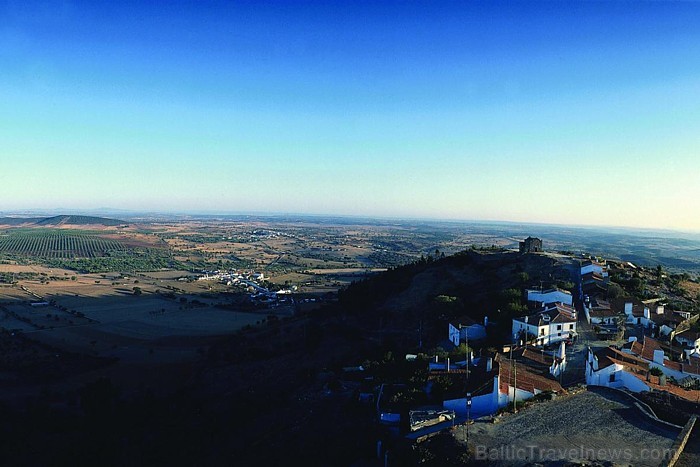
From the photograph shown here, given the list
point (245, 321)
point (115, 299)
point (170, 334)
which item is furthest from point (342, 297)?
point (115, 299)

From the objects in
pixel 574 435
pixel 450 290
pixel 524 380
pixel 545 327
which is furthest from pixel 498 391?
pixel 450 290

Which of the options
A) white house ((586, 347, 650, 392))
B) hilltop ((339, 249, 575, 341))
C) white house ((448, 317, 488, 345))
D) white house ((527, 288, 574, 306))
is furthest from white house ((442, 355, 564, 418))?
white house ((527, 288, 574, 306))

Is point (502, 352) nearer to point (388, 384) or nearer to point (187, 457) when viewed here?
point (388, 384)

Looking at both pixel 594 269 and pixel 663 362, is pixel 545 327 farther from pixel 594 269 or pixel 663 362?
pixel 594 269

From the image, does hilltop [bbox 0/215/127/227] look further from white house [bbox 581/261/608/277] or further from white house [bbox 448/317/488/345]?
white house [bbox 448/317/488/345]

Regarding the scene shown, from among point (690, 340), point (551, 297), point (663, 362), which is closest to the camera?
point (663, 362)

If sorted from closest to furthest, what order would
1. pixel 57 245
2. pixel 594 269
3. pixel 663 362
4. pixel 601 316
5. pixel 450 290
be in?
pixel 663 362 < pixel 601 316 < pixel 594 269 < pixel 450 290 < pixel 57 245

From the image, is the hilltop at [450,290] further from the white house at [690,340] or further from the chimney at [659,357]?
the chimney at [659,357]
